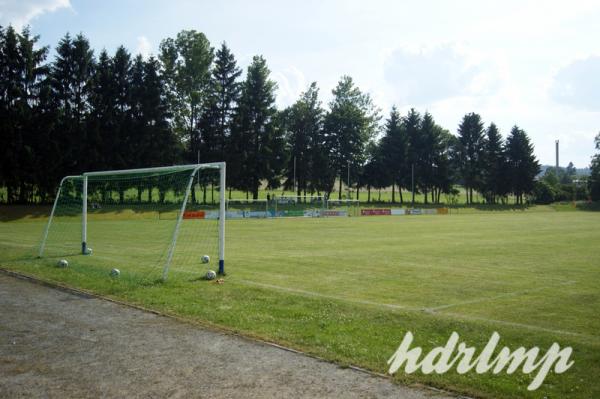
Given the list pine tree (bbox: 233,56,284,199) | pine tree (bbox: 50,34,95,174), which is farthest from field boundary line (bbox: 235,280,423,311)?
pine tree (bbox: 233,56,284,199)

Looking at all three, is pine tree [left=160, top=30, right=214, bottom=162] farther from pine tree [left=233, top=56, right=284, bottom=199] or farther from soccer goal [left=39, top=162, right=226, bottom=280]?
soccer goal [left=39, top=162, right=226, bottom=280]

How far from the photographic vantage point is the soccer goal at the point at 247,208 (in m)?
50.1

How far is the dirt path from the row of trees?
45456 millimetres

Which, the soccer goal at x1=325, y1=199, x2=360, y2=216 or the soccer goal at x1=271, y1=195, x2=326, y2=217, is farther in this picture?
the soccer goal at x1=325, y1=199, x2=360, y2=216

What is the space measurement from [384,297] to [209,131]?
189 feet

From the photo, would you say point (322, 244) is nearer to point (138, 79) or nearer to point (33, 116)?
point (33, 116)

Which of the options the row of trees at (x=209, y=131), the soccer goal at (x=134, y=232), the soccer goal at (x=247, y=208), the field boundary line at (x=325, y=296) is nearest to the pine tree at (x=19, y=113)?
the row of trees at (x=209, y=131)

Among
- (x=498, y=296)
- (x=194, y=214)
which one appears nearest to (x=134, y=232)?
(x=194, y=214)

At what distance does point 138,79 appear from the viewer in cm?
5959

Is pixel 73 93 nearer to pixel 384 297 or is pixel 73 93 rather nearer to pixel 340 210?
pixel 340 210

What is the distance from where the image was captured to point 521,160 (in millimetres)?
97750

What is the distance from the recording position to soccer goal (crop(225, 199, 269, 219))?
5006 centimetres

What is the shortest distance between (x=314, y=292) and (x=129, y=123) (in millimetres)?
51279

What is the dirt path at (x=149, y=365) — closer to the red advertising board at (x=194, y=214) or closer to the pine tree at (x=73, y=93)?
the red advertising board at (x=194, y=214)
